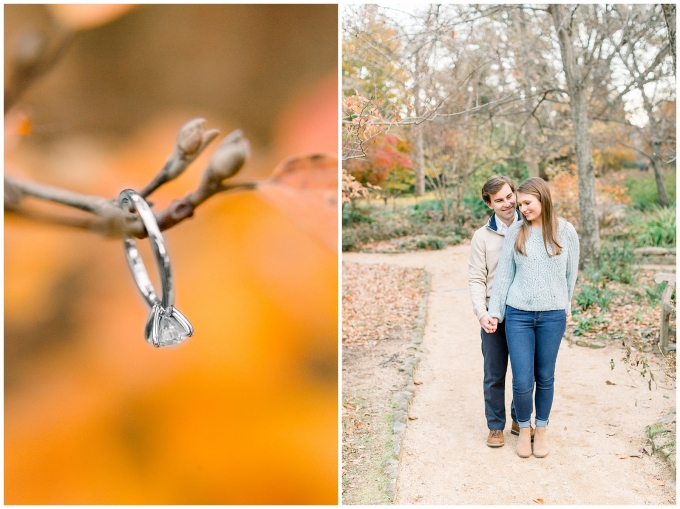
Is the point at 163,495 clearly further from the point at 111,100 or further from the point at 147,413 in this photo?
the point at 111,100

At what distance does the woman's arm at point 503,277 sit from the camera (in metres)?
2.48

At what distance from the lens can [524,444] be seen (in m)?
2.67

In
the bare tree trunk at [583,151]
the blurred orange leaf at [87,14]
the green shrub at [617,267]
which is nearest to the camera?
the blurred orange leaf at [87,14]

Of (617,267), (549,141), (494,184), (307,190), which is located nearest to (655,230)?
(549,141)

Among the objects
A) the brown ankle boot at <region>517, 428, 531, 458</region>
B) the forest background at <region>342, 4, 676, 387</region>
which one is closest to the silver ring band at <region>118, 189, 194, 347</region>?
the brown ankle boot at <region>517, 428, 531, 458</region>

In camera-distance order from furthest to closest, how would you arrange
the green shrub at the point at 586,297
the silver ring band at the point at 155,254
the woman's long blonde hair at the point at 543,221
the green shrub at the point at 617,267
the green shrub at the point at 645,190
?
1. the green shrub at the point at 645,190
2. the green shrub at the point at 617,267
3. the green shrub at the point at 586,297
4. the woman's long blonde hair at the point at 543,221
5. the silver ring band at the point at 155,254

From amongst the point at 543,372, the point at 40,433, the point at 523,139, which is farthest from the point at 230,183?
the point at 523,139

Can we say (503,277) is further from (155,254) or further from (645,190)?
(645,190)

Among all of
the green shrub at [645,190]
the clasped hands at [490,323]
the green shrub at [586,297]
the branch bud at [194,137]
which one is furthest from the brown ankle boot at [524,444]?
the green shrub at [645,190]

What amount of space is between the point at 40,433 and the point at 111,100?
0.97 metres

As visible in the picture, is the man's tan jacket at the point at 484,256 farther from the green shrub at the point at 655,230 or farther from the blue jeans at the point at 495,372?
the green shrub at the point at 655,230

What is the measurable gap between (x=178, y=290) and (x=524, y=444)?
1.77 m

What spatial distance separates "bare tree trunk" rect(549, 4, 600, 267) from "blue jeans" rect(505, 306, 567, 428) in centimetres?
451

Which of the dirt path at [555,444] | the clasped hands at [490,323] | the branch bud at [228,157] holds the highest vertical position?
the branch bud at [228,157]
